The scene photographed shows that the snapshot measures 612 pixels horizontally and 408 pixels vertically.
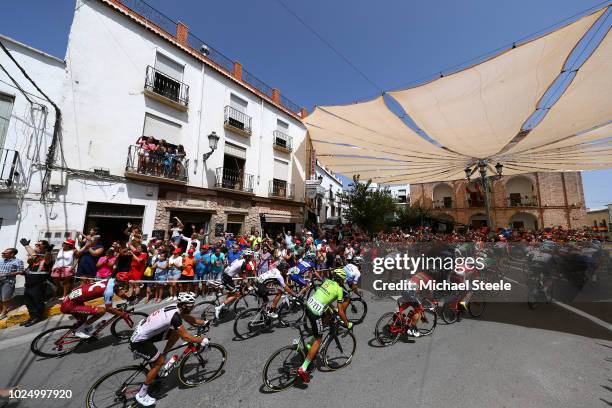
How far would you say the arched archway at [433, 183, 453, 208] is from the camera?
3062cm

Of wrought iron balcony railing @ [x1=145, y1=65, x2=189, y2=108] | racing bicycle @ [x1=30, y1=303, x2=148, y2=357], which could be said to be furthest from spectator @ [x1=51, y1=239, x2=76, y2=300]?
wrought iron balcony railing @ [x1=145, y1=65, x2=189, y2=108]

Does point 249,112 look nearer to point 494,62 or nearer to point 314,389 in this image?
point 494,62

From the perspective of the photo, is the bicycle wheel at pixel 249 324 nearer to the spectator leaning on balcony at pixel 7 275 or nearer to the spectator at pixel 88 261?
the spectator at pixel 88 261

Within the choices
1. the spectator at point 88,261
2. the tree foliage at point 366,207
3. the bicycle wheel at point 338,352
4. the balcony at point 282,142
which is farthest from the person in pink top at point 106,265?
the tree foliage at point 366,207

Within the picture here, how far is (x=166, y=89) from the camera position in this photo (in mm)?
10289

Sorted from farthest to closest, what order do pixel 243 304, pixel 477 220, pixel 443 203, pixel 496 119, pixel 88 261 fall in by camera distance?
pixel 443 203 < pixel 477 220 < pixel 496 119 < pixel 243 304 < pixel 88 261

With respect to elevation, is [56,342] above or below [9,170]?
below

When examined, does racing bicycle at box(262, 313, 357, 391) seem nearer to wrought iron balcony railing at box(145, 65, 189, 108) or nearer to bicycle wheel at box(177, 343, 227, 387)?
bicycle wheel at box(177, 343, 227, 387)

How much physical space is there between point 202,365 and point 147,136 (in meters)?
9.30

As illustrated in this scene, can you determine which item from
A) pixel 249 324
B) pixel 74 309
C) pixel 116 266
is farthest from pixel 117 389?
pixel 116 266

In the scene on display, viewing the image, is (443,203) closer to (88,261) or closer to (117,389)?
(88,261)

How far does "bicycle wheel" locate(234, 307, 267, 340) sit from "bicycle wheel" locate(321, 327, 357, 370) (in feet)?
5.52

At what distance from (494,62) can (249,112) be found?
37.7ft

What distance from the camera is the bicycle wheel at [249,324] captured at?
4.80 meters
